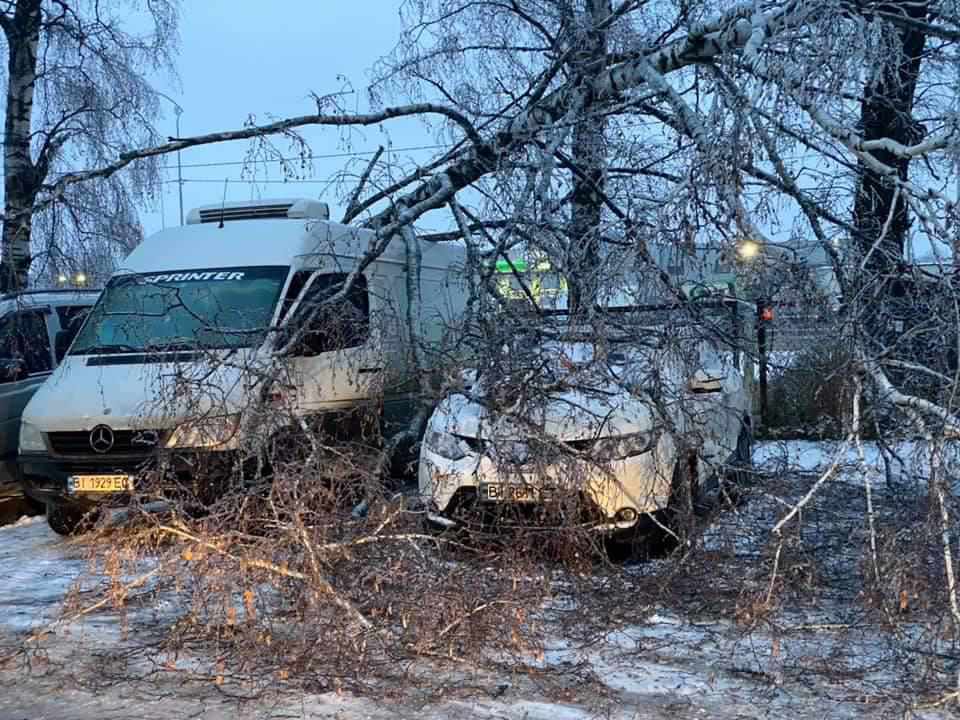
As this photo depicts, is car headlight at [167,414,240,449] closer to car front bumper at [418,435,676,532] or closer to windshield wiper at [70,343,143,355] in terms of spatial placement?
car front bumper at [418,435,676,532]

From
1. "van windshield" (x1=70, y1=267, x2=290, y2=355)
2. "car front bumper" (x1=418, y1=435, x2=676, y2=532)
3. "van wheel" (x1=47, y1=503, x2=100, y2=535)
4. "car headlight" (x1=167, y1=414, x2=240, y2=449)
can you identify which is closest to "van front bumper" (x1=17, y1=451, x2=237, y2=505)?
"van wheel" (x1=47, y1=503, x2=100, y2=535)

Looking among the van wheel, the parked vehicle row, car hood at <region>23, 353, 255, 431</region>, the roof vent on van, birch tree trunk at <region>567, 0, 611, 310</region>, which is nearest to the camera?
the parked vehicle row

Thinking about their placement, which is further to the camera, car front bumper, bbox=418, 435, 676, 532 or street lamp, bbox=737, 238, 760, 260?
car front bumper, bbox=418, 435, 676, 532

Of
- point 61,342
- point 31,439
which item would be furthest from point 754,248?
point 61,342

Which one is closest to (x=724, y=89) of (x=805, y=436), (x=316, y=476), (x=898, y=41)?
(x=898, y=41)

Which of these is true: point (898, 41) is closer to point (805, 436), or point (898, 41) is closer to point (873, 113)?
point (873, 113)

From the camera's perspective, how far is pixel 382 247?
25.6 ft

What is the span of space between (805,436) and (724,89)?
9.26 ft

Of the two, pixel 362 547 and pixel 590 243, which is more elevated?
pixel 590 243

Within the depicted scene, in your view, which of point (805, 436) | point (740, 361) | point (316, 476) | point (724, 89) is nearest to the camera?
point (316, 476)

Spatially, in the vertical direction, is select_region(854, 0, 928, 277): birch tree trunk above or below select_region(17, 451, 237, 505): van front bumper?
above

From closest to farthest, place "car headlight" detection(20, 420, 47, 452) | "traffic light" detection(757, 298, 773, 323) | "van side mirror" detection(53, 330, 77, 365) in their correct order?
"traffic light" detection(757, 298, 773, 323), "car headlight" detection(20, 420, 47, 452), "van side mirror" detection(53, 330, 77, 365)

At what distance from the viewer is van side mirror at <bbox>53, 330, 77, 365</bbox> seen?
9797 millimetres

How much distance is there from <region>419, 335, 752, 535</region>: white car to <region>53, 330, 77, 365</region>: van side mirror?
16.2ft
